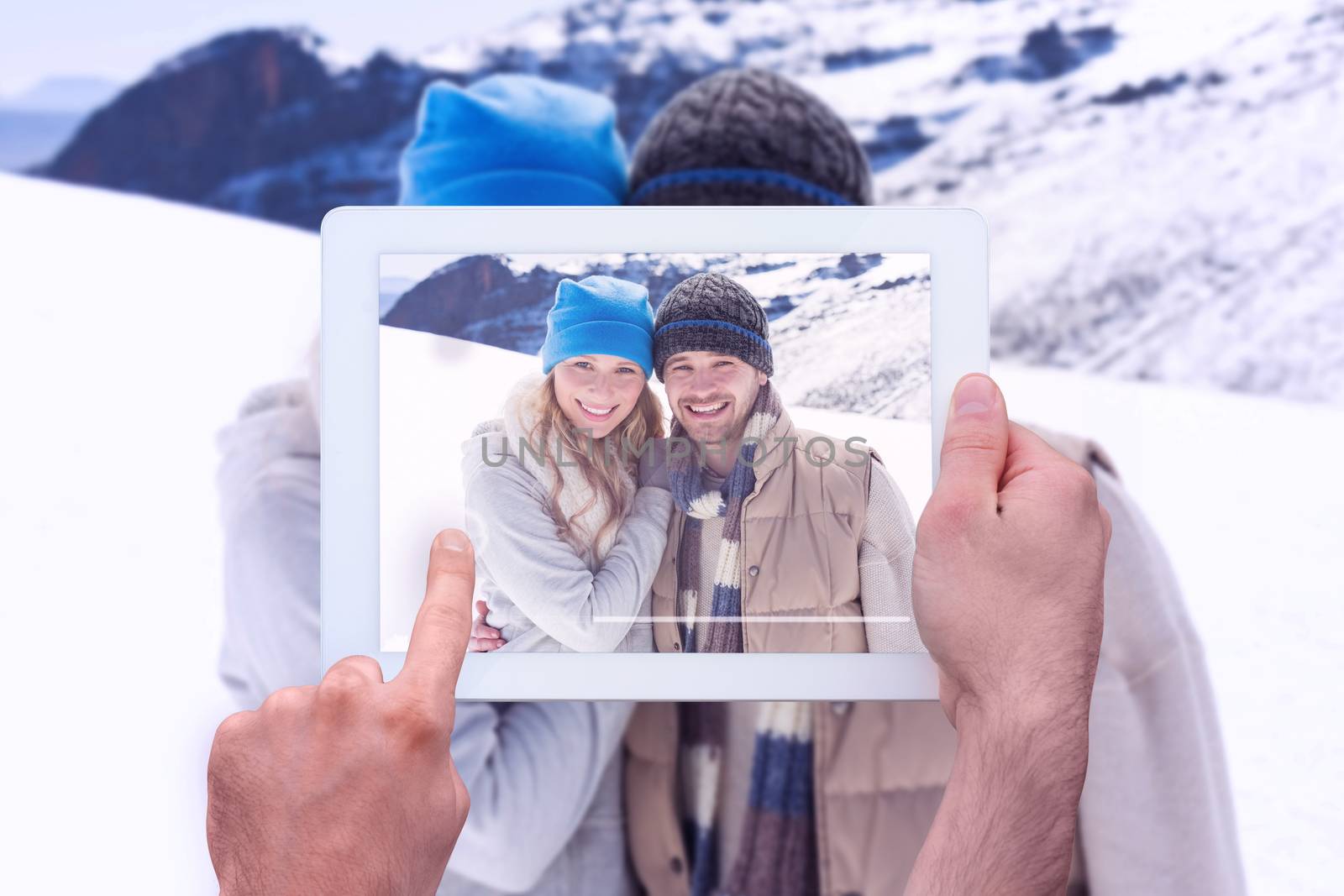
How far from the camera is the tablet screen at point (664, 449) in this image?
0.46 metres

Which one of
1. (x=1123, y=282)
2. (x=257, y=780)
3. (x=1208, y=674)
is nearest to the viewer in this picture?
(x=257, y=780)

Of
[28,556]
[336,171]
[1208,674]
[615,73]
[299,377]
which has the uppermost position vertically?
[615,73]

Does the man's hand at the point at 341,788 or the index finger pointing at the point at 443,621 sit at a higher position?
the index finger pointing at the point at 443,621

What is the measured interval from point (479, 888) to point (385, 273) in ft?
1.83

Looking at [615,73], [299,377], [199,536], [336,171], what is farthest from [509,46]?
[199,536]

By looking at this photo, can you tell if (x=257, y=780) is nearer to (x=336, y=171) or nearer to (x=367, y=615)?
(x=367, y=615)

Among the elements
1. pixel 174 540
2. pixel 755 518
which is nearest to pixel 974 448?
pixel 755 518

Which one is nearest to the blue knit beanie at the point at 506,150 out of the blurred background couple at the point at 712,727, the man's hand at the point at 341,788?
the blurred background couple at the point at 712,727

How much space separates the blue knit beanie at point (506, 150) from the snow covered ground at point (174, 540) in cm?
27

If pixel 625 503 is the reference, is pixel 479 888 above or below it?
below

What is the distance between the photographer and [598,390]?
1.51 ft

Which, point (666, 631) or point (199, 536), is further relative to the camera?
point (199, 536)

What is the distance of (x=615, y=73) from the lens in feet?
Result: 2.87

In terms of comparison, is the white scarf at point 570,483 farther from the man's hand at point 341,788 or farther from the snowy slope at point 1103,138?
the snowy slope at point 1103,138
